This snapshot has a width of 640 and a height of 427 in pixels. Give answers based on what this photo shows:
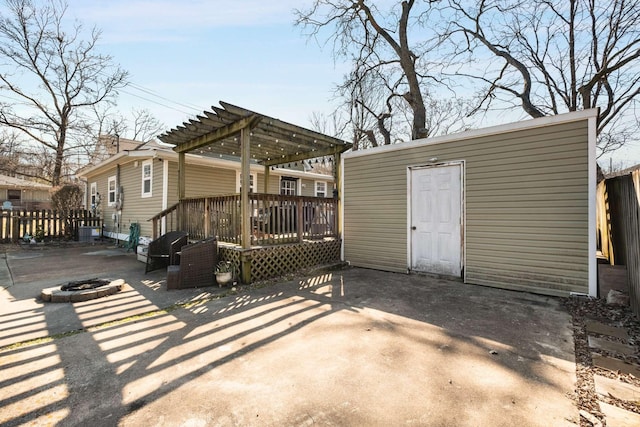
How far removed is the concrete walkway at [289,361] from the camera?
1.89 meters

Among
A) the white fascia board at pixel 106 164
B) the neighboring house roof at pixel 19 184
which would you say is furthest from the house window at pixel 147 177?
the neighboring house roof at pixel 19 184

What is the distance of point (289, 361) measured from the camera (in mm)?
2553

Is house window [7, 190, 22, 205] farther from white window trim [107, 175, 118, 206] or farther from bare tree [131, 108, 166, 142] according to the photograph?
white window trim [107, 175, 118, 206]

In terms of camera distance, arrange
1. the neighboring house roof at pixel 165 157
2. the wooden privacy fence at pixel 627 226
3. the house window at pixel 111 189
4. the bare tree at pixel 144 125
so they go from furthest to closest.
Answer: the bare tree at pixel 144 125 < the house window at pixel 111 189 < the neighboring house roof at pixel 165 157 < the wooden privacy fence at pixel 627 226

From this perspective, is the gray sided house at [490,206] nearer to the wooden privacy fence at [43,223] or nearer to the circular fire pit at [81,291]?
the circular fire pit at [81,291]

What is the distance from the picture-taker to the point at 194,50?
10828mm

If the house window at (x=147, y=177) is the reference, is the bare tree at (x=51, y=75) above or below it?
above

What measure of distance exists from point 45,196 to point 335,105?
28.6 m

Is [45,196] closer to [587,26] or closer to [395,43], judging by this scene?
[395,43]

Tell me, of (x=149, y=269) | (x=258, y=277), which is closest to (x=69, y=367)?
(x=258, y=277)

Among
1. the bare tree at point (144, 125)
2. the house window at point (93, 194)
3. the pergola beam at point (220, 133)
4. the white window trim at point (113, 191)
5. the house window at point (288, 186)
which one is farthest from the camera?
the bare tree at point (144, 125)

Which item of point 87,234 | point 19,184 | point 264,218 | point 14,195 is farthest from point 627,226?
point 14,195

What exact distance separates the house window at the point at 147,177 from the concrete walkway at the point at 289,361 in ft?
17.5

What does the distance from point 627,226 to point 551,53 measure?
12.2 meters
